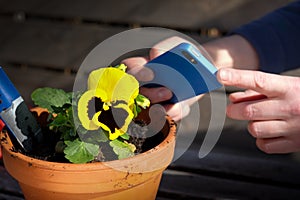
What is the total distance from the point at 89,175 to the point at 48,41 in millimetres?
1395

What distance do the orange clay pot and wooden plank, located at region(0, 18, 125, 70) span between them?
1.21 metres

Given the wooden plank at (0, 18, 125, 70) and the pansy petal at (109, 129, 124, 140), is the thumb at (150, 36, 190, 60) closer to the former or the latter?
the pansy petal at (109, 129, 124, 140)

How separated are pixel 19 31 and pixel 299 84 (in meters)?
1.40

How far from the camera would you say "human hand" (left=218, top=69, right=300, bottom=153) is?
2.91 feet

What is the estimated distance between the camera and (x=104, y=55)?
6.17ft

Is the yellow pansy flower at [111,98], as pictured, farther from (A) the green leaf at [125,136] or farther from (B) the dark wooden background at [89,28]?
(B) the dark wooden background at [89,28]

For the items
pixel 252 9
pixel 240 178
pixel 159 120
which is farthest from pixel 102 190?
pixel 252 9

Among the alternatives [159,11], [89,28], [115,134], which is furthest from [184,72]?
[89,28]

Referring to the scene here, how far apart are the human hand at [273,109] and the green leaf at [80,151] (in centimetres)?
29

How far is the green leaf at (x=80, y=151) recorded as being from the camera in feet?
2.36

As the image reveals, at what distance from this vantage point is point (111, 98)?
2.48 ft

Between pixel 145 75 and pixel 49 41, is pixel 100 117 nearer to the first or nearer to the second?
pixel 145 75

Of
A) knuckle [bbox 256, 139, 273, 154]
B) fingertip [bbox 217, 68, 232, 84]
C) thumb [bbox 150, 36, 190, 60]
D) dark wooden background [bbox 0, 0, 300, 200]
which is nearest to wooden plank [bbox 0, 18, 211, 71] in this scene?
dark wooden background [bbox 0, 0, 300, 200]

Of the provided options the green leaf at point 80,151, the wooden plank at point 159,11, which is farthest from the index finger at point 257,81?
the wooden plank at point 159,11
